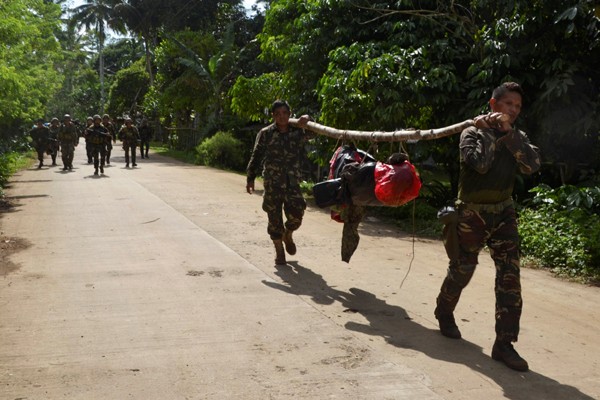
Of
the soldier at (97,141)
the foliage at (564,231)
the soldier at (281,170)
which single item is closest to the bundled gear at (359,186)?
the soldier at (281,170)

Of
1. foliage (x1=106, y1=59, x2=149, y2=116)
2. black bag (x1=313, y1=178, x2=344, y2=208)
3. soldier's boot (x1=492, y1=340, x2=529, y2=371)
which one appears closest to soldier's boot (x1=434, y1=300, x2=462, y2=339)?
soldier's boot (x1=492, y1=340, x2=529, y2=371)

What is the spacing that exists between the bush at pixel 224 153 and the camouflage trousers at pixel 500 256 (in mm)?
20067

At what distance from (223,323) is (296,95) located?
9.68m

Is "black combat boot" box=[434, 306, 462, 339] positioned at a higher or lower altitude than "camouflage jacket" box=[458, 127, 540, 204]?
lower

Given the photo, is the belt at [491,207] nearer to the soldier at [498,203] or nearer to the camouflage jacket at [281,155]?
the soldier at [498,203]

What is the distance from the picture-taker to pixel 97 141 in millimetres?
20750

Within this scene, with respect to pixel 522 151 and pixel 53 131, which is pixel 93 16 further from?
pixel 522 151

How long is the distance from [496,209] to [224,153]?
20.4 m

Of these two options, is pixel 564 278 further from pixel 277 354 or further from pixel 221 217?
pixel 221 217

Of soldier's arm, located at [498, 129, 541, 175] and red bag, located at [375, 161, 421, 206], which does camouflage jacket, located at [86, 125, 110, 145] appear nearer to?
red bag, located at [375, 161, 421, 206]

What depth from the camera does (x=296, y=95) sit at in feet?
48.9

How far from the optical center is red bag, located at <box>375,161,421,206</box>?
5.71m

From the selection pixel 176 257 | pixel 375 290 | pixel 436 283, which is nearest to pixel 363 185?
pixel 375 290

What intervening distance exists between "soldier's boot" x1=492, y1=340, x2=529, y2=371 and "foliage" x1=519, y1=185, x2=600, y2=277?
3.73 m
